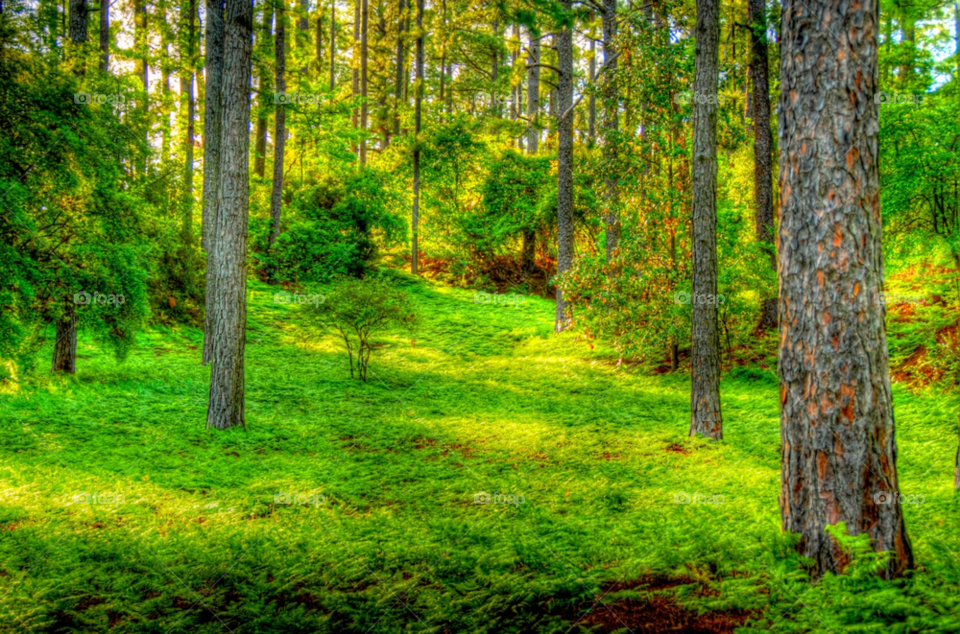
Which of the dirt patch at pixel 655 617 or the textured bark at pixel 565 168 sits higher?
the textured bark at pixel 565 168

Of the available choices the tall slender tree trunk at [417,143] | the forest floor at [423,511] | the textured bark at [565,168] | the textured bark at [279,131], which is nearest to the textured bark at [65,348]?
the forest floor at [423,511]

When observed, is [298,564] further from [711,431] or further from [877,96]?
[711,431]

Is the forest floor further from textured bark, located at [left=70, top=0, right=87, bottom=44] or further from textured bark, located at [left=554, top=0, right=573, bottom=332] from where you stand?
textured bark, located at [left=70, top=0, right=87, bottom=44]

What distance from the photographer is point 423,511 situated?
5602 mm

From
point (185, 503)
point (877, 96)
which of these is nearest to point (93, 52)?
point (185, 503)

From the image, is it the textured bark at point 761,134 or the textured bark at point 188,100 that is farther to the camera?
the textured bark at point 188,100

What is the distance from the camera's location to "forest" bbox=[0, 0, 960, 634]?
3.37 meters

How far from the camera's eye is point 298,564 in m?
4.19

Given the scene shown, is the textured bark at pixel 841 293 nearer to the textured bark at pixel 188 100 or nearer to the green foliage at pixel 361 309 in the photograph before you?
the green foliage at pixel 361 309

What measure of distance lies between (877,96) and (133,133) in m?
9.67

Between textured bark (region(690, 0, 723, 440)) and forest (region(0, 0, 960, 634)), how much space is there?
41 millimetres

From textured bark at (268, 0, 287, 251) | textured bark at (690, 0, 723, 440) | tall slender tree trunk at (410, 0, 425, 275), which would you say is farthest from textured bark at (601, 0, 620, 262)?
tall slender tree trunk at (410, 0, 425, 275)

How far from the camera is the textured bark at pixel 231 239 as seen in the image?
8.03 metres

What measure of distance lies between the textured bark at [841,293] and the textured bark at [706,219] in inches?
170
